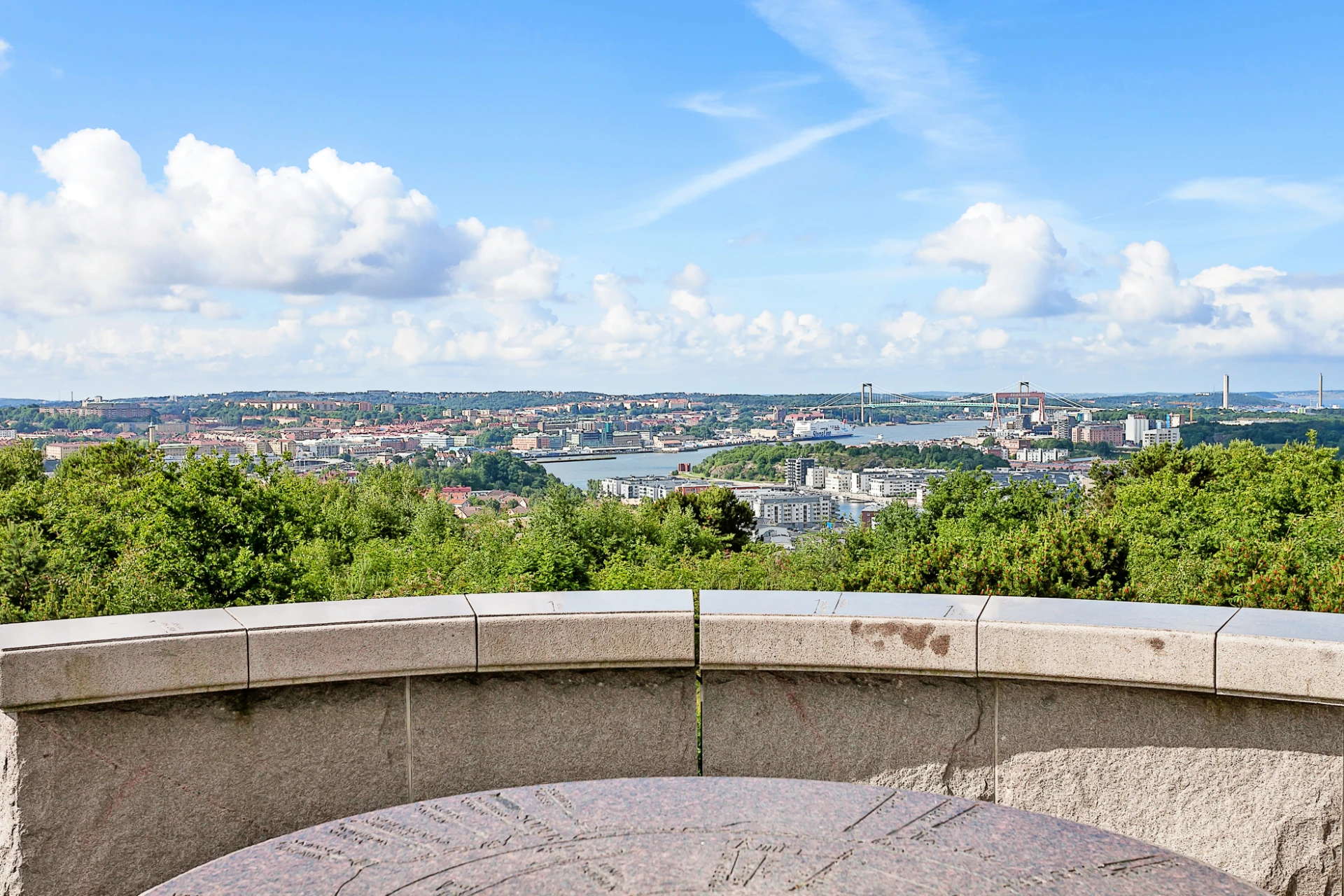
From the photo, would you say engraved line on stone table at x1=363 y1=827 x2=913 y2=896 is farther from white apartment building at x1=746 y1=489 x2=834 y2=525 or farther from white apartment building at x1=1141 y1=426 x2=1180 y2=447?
white apartment building at x1=1141 y1=426 x2=1180 y2=447

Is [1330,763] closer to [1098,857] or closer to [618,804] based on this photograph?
[1098,857]

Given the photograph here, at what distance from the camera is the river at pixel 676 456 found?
128m

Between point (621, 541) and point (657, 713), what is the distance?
4613 cm

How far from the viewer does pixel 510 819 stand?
313cm

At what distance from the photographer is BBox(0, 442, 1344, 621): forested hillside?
25.8m

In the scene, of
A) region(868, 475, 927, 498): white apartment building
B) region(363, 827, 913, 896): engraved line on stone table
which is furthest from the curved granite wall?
region(868, 475, 927, 498): white apartment building

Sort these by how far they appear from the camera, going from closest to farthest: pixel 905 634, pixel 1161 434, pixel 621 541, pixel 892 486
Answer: pixel 905 634
pixel 621 541
pixel 1161 434
pixel 892 486

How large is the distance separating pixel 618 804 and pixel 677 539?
2008 inches

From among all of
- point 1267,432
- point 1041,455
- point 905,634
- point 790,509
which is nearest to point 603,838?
point 905,634

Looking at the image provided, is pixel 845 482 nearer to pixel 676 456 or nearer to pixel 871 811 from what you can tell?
pixel 676 456

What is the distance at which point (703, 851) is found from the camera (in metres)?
2.88

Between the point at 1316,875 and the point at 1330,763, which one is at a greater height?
the point at 1330,763

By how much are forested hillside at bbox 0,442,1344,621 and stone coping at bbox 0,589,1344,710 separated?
1362 cm

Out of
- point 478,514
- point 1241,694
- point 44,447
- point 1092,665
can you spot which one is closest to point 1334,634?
point 1241,694
